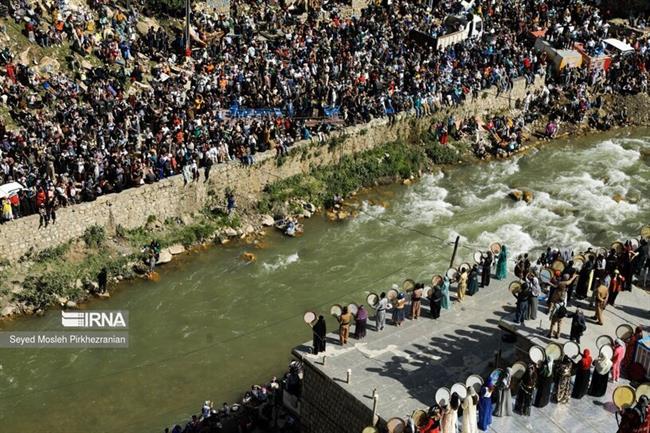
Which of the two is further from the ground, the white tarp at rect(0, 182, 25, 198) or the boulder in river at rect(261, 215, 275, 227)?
the white tarp at rect(0, 182, 25, 198)

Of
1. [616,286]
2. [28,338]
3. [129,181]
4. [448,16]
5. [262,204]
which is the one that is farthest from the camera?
[448,16]

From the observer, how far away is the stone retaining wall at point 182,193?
31406mm

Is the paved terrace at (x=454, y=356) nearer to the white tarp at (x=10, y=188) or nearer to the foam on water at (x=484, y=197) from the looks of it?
the white tarp at (x=10, y=188)

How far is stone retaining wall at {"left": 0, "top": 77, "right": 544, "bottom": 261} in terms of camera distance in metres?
31.4

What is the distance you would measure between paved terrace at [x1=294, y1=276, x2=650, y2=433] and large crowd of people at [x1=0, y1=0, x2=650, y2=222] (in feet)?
43.0

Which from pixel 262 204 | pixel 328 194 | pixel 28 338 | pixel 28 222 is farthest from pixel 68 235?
pixel 328 194

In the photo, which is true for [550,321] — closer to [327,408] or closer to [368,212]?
[327,408]

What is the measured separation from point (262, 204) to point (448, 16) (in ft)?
57.4

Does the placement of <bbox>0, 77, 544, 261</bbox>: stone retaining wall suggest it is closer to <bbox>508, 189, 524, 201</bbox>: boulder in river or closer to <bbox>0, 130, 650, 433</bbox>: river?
<bbox>0, 130, 650, 433</bbox>: river

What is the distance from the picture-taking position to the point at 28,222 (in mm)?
31125

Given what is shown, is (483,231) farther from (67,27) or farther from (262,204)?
(67,27)

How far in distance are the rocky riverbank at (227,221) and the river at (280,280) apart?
0.54 meters

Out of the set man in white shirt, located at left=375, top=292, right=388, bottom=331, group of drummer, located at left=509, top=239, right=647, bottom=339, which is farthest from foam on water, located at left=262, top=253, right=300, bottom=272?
man in white shirt, located at left=375, top=292, right=388, bottom=331

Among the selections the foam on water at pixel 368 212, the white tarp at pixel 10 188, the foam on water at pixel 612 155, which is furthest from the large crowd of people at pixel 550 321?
the foam on water at pixel 612 155
